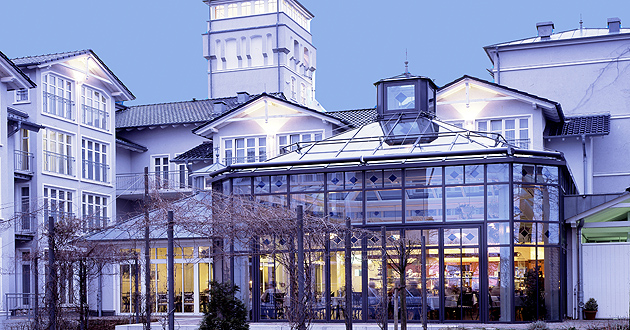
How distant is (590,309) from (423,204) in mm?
A: 5790

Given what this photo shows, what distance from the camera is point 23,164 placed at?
36.3 metres

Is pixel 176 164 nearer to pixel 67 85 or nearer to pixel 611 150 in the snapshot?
pixel 67 85

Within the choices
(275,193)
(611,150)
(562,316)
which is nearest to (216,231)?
(275,193)

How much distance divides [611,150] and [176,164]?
19.8 meters

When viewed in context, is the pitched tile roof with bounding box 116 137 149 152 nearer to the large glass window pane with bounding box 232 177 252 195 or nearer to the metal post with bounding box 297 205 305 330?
the large glass window pane with bounding box 232 177 252 195

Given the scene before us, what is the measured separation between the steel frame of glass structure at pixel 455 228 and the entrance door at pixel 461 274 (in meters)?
0.03

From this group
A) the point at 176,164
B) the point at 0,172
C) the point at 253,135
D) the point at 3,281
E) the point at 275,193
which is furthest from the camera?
the point at 176,164

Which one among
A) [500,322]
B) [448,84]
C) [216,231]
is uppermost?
[448,84]

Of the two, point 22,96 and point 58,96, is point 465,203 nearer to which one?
point 22,96

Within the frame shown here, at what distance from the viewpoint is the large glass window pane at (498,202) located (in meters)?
24.9

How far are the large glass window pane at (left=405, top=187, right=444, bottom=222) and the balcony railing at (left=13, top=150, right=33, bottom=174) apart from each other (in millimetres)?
17334

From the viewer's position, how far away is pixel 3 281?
110ft

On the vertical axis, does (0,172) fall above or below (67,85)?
below

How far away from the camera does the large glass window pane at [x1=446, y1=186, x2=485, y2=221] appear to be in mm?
24953
